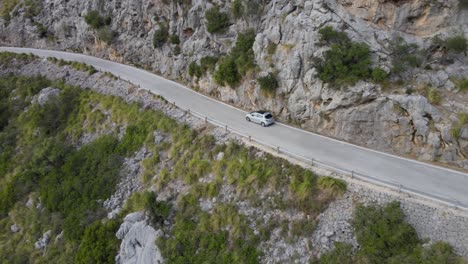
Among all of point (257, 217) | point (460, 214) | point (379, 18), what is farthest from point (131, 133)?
point (460, 214)

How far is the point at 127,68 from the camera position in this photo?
44438 millimetres

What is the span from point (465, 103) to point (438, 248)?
11201 millimetres

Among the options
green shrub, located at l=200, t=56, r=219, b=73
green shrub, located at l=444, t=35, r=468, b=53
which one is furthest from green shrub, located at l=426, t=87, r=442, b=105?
green shrub, located at l=200, t=56, r=219, b=73

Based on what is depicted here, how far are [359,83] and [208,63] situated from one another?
1673 centimetres

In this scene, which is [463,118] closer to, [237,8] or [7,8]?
[237,8]

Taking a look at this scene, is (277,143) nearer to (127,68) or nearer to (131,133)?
(131,133)

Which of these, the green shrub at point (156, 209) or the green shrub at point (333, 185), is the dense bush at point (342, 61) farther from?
the green shrub at point (156, 209)

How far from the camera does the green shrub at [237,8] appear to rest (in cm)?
3212

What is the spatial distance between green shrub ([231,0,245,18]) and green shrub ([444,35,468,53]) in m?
18.9

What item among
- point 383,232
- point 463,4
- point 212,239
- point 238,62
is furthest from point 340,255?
point 463,4

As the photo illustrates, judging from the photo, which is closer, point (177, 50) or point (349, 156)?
point (349, 156)

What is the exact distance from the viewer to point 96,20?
157 ft

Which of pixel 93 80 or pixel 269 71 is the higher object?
pixel 269 71

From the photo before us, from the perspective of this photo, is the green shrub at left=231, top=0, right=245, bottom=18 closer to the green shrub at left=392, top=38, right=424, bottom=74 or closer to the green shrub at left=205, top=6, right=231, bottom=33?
the green shrub at left=205, top=6, right=231, bottom=33
